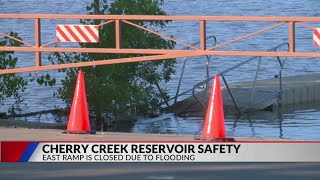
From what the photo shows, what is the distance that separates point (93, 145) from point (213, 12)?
35.1m

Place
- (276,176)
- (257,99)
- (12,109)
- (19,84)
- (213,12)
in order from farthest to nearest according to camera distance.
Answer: (213,12)
(257,99)
(12,109)
(19,84)
(276,176)

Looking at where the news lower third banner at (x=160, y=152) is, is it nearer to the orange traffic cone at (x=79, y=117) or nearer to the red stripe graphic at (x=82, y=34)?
the orange traffic cone at (x=79, y=117)

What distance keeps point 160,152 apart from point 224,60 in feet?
58.5

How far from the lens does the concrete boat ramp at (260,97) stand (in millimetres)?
20672

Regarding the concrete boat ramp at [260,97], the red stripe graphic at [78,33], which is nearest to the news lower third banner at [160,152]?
the red stripe graphic at [78,33]

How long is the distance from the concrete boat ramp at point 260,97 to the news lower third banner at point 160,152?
26.1 ft

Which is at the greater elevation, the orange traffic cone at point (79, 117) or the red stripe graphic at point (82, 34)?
the red stripe graphic at point (82, 34)

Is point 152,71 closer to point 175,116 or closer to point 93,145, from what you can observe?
point 175,116

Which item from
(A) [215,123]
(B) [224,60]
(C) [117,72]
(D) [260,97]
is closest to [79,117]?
(A) [215,123]

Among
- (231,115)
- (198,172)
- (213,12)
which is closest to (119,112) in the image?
(231,115)

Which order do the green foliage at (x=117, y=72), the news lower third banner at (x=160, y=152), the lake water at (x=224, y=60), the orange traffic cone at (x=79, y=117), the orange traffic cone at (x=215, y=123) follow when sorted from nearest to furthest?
the news lower third banner at (x=160, y=152)
the orange traffic cone at (x=215, y=123)
the orange traffic cone at (x=79, y=117)
the green foliage at (x=117, y=72)
the lake water at (x=224, y=60)

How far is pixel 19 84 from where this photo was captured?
1838 cm

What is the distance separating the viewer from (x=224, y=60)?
29.8 m

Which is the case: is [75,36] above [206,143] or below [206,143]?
above
